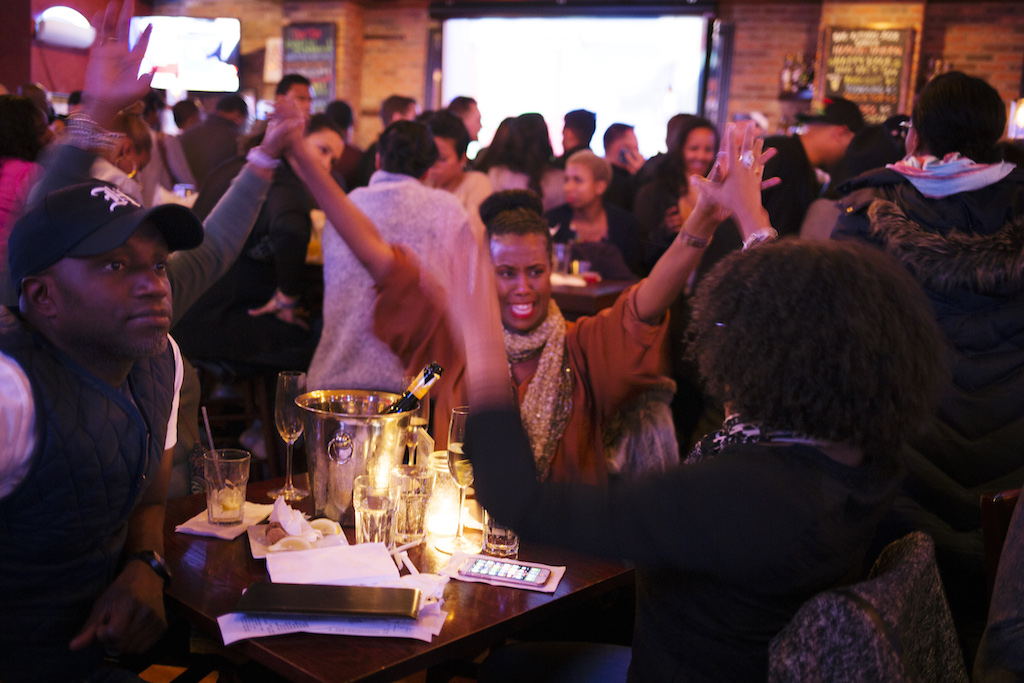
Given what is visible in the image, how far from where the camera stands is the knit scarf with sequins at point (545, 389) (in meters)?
2.03

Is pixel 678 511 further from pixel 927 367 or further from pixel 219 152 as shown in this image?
pixel 219 152

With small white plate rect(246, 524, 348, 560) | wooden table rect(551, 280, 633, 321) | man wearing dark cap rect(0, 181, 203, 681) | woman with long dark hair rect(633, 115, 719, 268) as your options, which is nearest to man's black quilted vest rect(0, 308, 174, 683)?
man wearing dark cap rect(0, 181, 203, 681)

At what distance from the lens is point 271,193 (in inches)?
138

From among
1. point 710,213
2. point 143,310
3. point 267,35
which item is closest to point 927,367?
point 710,213

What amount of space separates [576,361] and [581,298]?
141 cm

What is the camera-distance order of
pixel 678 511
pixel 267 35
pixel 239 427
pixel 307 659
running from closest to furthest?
pixel 678 511 < pixel 307 659 < pixel 239 427 < pixel 267 35

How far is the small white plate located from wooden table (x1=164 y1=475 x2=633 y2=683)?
2 centimetres

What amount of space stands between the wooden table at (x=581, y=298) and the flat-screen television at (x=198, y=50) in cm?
749

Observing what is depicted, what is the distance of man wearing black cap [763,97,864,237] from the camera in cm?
Answer: 374

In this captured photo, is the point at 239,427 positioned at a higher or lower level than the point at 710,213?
lower

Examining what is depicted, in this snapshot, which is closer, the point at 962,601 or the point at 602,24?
the point at 962,601

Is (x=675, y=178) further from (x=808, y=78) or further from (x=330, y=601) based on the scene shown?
(x=808, y=78)

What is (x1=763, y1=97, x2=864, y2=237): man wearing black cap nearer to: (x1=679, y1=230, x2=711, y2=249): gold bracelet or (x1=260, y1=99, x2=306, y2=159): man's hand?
(x1=679, y1=230, x2=711, y2=249): gold bracelet

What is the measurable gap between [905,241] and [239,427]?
3.22 metres
